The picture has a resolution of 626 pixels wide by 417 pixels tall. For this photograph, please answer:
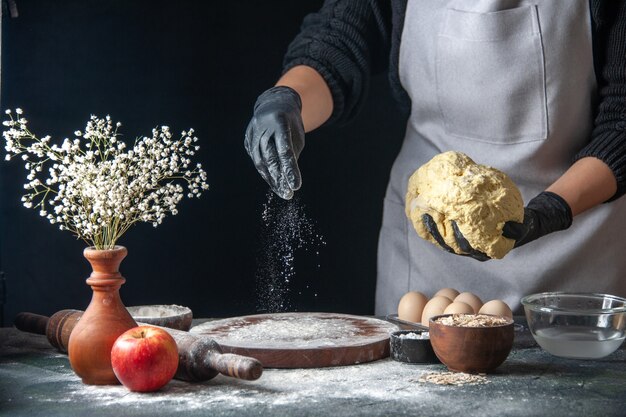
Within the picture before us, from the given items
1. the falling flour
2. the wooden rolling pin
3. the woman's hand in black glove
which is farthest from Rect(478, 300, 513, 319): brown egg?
the falling flour

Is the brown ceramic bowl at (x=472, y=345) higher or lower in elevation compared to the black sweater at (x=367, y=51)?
lower

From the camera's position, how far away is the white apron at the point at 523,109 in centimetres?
248

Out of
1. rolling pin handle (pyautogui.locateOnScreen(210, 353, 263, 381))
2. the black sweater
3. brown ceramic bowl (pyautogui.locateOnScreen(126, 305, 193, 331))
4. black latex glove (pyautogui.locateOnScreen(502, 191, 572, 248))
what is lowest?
rolling pin handle (pyautogui.locateOnScreen(210, 353, 263, 381))

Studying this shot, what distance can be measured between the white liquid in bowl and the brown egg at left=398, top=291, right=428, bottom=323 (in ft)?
1.24

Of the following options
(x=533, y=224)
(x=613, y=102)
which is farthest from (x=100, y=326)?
(x=613, y=102)

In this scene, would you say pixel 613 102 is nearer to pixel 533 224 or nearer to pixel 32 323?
pixel 533 224

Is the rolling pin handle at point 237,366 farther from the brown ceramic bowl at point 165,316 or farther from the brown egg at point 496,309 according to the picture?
the brown egg at point 496,309

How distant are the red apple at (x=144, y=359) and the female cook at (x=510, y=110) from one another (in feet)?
2.38

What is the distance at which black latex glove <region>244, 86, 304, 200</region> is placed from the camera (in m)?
2.25

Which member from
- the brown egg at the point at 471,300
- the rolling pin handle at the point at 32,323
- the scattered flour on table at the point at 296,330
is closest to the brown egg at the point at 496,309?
the brown egg at the point at 471,300

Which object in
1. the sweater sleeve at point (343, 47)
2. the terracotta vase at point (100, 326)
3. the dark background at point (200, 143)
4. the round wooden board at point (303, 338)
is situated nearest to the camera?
the terracotta vase at point (100, 326)

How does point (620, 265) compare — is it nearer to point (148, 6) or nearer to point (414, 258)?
point (414, 258)

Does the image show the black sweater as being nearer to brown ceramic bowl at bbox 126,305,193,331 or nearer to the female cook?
the female cook

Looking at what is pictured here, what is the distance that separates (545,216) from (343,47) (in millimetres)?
923
